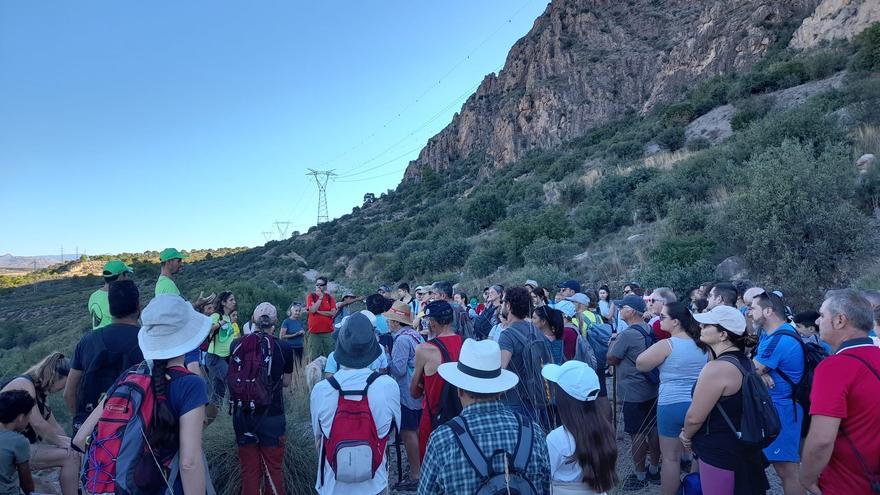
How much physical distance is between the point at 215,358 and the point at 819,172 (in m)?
12.7

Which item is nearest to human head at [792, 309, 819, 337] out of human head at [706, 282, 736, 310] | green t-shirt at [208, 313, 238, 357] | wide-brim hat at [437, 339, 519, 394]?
human head at [706, 282, 736, 310]

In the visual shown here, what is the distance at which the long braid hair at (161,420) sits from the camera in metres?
2.31

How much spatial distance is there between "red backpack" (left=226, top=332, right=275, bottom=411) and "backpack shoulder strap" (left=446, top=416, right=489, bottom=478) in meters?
2.33

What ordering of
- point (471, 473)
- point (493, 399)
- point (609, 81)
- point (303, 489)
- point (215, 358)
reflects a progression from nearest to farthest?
1. point (471, 473)
2. point (493, 399)
3. point (303, 489)
4. point (215, 358)
5. point (609, 81)

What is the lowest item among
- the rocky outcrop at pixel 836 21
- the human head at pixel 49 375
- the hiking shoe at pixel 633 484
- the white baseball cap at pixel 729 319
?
the hiking shoe at pixel 633 484

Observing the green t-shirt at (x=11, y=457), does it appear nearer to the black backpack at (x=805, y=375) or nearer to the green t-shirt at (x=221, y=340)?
the green t-shirt at (x=221, y=340)

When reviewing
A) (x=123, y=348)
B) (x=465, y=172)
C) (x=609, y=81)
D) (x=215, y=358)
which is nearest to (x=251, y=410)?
Answer: (x=123, y=348)

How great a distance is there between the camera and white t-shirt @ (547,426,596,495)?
8.95 ft

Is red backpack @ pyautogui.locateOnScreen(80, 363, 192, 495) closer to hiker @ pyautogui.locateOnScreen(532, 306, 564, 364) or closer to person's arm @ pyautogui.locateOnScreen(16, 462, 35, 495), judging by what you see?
person's arm @ pyautogui.locateOnScreen(16, 462, 35, 495)

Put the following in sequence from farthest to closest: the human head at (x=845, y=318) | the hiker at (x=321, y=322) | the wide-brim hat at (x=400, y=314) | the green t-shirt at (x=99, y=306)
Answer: the hiker at (x=321, y=322) < the wide-brim hat at (x=400, y=314) < the green t-shirt at (x=99, y=306) < the human head at (x=845, y=318)

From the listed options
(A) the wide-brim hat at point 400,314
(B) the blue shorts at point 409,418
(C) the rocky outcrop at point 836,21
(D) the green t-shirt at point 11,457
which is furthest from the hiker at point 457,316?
(C) the rocky outcrop at point 836,21

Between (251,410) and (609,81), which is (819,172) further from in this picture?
(609,81)

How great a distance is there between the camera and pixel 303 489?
4746 mm

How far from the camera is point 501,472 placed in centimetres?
216
